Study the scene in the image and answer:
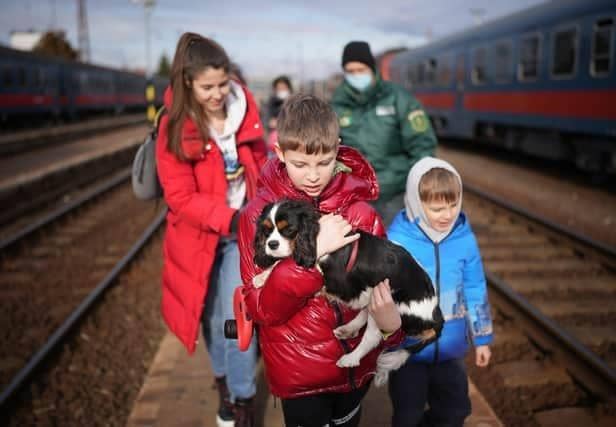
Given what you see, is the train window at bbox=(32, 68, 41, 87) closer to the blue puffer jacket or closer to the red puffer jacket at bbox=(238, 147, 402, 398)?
the blue puffer jacket

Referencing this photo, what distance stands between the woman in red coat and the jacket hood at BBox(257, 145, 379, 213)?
64 cm

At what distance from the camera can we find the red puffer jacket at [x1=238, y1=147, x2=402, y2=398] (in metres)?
2.04

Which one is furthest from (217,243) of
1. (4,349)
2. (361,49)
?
(4,349)

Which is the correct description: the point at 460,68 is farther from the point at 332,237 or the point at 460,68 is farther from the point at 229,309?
the point at 332,237

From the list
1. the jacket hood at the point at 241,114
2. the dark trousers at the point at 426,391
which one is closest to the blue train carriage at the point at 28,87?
the jacket hood at the point at 241,114

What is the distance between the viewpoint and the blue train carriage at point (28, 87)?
2458 cm

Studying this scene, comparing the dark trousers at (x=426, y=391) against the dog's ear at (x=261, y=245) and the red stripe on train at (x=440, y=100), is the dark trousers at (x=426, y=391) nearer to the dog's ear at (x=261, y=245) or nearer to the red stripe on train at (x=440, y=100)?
the dog's ear at (x=261, y=245)

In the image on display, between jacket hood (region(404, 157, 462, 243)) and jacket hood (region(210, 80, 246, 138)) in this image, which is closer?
jacket hood (region(404, 157, 462, 243))

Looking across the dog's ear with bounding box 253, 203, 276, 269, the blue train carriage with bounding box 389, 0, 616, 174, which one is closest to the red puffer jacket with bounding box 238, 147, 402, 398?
the dog's ear with bounding box 253, 203, 276, 269

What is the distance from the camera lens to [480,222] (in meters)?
8.40

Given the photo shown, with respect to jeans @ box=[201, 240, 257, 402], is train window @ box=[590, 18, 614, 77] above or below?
above

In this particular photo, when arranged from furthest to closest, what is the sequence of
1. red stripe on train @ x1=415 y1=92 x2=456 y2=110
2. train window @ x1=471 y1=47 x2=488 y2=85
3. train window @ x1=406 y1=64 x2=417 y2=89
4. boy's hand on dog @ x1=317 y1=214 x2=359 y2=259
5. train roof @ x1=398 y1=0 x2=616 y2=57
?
train window @ x1=406 y1=64 x2=417 y2=89, red stripe on train @ x1=415 y1=92 x2=456 y2=110, train window @ x1=471 y1=47 x2=488 y2=85, train roof @ x1=398 y1=0 x2=616 y2=57, boy's hand on dog @ x1=317 y1=214 x2=359 y2=259

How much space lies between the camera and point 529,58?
12.7m

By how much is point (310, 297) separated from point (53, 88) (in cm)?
3185
